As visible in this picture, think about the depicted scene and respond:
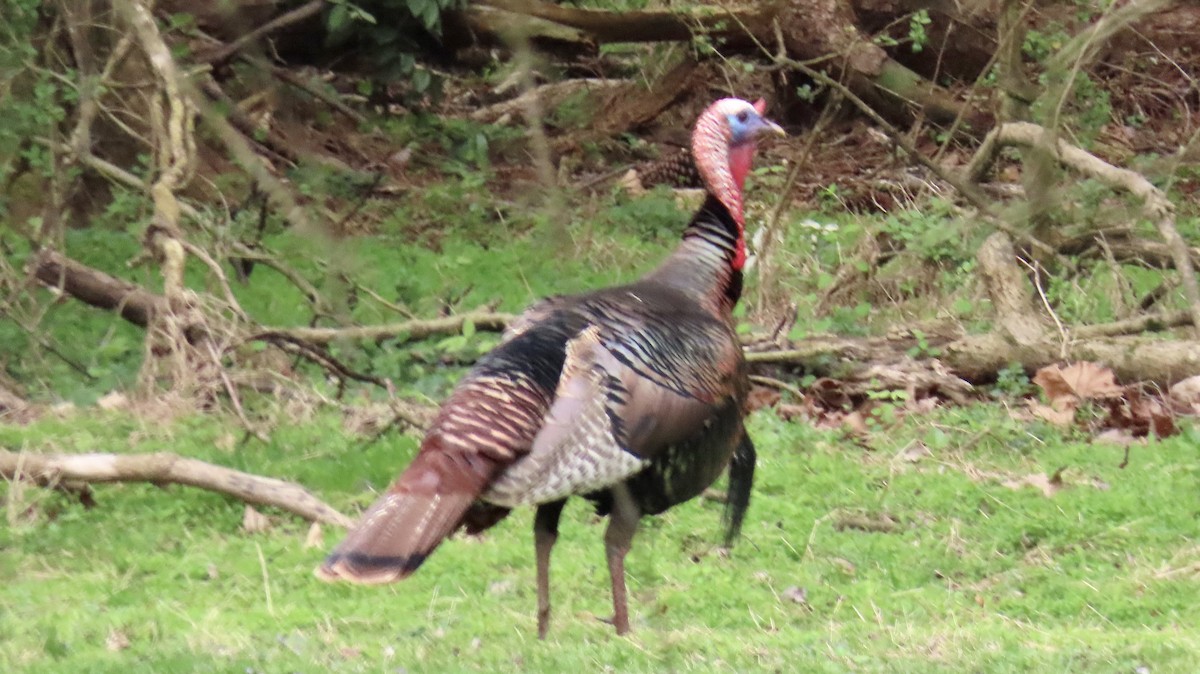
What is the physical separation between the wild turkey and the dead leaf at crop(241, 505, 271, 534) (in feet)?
6.45

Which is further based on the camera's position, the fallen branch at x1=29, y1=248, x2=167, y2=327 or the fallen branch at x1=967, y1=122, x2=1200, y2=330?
the fallen branch at x1=29, y1=248, x2=167, y2=327

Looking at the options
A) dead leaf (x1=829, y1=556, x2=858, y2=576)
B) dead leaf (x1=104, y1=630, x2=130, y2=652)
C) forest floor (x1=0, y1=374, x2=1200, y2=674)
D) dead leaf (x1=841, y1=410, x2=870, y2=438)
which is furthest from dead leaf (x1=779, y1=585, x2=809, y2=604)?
dead leaf (x1=104, y1=630, x2=130, y2=652)

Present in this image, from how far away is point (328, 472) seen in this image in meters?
7.47

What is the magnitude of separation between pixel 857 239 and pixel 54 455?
18.9 feet

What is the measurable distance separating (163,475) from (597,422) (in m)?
2.80

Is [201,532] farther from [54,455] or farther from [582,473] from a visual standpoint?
[582,473]

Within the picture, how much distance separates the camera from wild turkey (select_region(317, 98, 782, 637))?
4.40 m

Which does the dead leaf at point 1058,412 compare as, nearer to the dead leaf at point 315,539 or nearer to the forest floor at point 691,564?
the forest floor at point 691,564

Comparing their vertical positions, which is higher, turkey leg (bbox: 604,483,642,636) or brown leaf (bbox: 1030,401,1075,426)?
turkey leg (bbox: 604,483,642,636)

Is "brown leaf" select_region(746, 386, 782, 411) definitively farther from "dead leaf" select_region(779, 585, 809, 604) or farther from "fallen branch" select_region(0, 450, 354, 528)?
"fallen branch" select_region(0, 450, 354, 528)

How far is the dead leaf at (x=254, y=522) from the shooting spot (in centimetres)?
679

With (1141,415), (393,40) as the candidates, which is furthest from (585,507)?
(393,40)

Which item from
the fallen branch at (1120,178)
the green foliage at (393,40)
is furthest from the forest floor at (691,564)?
the green foliage at (393,40)

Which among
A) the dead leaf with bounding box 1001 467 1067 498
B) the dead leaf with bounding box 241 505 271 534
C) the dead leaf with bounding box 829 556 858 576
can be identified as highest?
the dead leaf with bounding box 829 556 858 576
